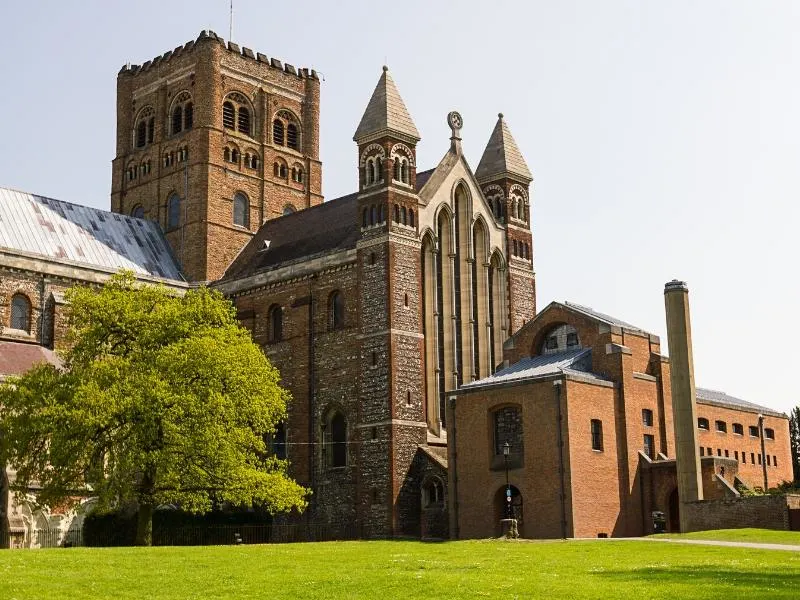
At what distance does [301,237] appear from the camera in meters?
70.7

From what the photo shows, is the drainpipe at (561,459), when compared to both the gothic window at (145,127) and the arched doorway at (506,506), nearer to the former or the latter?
the arched doorway at (506,506)

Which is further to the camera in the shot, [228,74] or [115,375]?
[228,74]

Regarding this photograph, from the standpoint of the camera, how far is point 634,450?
56375 mm

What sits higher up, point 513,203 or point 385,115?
point 385,115

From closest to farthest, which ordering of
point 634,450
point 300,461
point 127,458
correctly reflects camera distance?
1. point 127,458
2. point 634,450
3. point 300,461

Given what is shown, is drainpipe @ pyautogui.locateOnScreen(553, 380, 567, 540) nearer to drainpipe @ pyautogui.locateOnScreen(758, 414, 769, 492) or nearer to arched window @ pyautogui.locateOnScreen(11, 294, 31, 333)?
drainpipe @ pyautogui.locateOnScreen(758, 414, 769, 492)

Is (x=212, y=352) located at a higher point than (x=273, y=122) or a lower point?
lower

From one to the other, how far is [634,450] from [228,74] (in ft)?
127

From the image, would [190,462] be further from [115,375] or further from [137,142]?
[137,142]

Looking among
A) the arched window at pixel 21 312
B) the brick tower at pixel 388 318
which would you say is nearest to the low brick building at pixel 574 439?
the brick tower at pixel 388 318

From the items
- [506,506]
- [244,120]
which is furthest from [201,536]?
[244,120]

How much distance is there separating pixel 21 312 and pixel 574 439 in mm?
31852

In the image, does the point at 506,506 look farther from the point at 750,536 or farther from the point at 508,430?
the point at 750,536

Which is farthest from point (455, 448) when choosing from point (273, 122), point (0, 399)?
point (273, 122)
